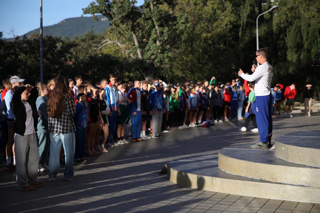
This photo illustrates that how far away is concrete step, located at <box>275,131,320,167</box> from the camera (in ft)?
26.7

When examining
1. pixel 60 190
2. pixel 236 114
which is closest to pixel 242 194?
pixel 60 190

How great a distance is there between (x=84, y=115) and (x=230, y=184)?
5.45 metres

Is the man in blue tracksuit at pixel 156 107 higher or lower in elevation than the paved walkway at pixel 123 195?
higher

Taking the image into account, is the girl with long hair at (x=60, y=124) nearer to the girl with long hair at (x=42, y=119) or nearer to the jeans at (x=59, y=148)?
the jeans at (x=59, y=148)

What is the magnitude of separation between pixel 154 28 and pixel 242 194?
1423 inches

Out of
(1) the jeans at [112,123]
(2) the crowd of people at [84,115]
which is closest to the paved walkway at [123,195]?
(2) the crowd of people at [84,115]

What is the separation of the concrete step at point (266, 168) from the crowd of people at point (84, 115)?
1.11 metres

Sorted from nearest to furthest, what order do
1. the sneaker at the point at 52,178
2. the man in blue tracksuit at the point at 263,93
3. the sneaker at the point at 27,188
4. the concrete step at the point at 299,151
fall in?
the concrete step at the point at 299,151, the sneaker at the point at 27,188, the sneaker at the point at 52,178, the man in blue tracksuit at the point at 263,93

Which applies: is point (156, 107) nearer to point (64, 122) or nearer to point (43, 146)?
point (43, 146)

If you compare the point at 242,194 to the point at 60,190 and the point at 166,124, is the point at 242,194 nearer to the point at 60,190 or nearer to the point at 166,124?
the point at 60,190

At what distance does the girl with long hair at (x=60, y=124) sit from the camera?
9.64 metres

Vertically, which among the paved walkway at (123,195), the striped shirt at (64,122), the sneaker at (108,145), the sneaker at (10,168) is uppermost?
the striped shirt at (64,122)

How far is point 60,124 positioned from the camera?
9.72m

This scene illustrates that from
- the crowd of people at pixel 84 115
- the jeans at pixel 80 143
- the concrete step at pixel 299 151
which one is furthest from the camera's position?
the jeans at pixel 80 143
